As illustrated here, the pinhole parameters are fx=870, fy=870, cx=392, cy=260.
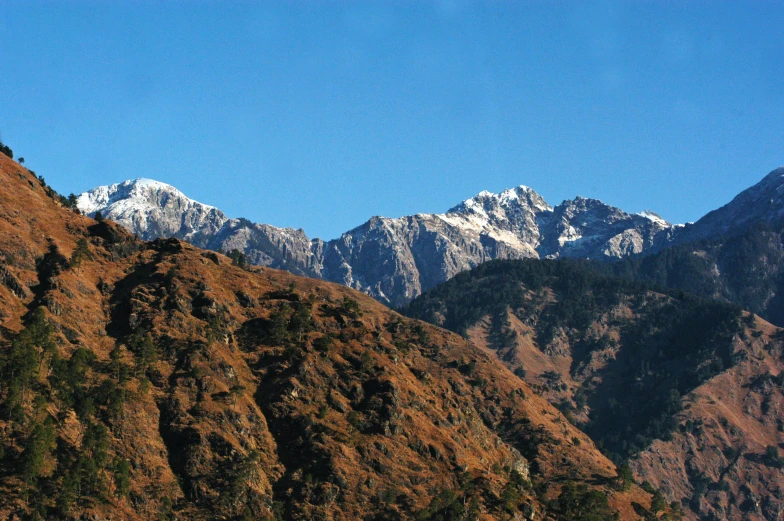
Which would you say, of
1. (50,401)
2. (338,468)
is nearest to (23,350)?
(50,401)

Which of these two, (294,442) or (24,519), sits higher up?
(294,442)

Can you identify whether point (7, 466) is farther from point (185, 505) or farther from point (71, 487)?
point (185, 505)

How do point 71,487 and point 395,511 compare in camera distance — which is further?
Answer: point 395,511

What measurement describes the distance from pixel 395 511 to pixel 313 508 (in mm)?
18211

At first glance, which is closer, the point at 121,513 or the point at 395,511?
the point at 121,513

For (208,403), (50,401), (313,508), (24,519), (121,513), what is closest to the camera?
(24,519)

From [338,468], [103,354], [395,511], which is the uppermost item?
[103,354]

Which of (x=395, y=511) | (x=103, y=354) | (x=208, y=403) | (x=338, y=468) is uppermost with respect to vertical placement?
(x=103, y=354)

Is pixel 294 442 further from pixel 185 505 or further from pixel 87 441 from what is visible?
pixel 87 441

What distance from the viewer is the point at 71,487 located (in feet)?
499

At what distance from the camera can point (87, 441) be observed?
163m

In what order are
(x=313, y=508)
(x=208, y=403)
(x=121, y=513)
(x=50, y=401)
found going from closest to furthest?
(x=121, y=513) < (x=50, y=401) < (x=313, y=508) < (x=208, y=403)

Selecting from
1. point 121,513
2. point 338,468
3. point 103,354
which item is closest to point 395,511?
point 338,468

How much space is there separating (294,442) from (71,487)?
57973 millimetres
